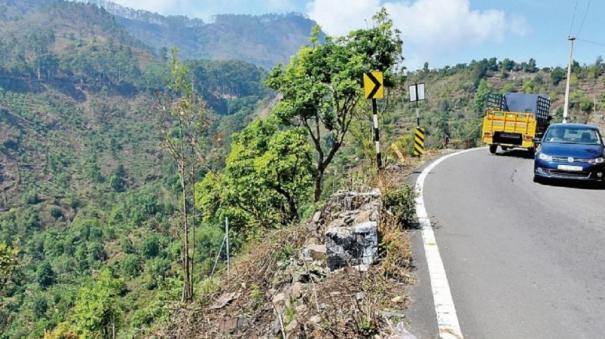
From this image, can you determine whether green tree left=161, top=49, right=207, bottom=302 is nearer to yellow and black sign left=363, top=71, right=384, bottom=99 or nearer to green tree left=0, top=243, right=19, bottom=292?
yellow and black sign left=363, top=71, right=384, bottom=99

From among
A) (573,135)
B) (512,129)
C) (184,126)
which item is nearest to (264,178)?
(184,126)

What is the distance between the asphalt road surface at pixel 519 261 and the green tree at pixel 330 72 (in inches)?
419

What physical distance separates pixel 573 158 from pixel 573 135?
5.84ft

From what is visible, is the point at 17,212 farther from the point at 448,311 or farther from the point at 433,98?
the point at 448,311

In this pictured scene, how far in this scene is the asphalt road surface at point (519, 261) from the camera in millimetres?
4625

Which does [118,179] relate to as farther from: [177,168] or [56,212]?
[177,168]

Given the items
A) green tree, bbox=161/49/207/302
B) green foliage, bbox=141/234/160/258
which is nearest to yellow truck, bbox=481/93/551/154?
green tree, bbox=161/49/207/302

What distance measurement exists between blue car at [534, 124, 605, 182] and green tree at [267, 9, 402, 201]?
9570mm

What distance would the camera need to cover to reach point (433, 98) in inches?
4582

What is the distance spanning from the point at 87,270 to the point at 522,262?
8167 centimetres

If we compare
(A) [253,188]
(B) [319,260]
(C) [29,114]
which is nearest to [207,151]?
(A) [253,188]

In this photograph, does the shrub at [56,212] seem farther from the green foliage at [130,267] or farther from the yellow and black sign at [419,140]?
the yellow and black sign at [419,140]

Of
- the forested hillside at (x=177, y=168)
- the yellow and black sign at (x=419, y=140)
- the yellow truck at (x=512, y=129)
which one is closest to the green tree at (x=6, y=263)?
the forested hillside at (x=177, y=168)

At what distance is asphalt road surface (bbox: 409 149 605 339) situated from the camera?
4.62 m
